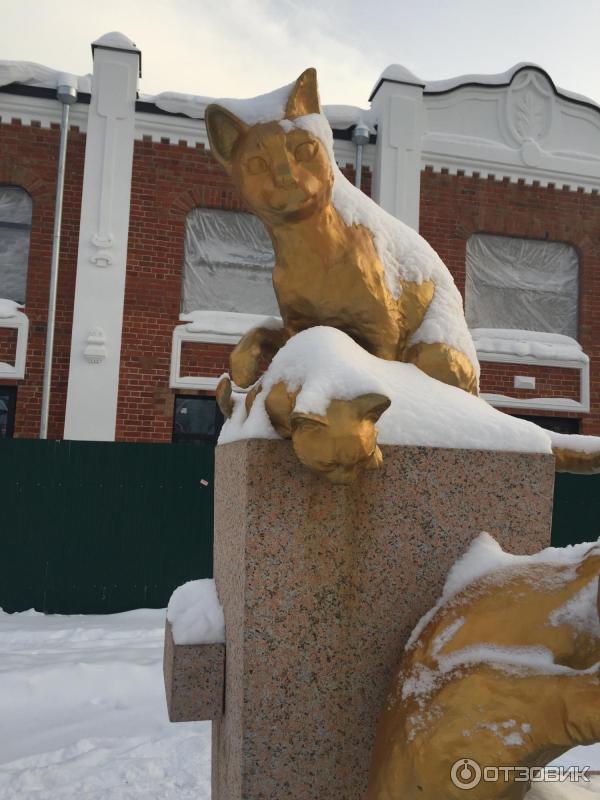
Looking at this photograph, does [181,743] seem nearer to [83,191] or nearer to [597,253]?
[83,191]

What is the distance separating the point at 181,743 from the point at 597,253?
8.67m

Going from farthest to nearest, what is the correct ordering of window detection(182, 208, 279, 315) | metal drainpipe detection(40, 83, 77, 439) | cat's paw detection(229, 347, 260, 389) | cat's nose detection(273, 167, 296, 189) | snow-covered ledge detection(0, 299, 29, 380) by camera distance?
window detection(182, 208, 279, 315)
snow-covered ledge detection(0, 299, 29, 380)
metal drainpipe detection(40, 83, 77, 439)
cat's paw detection(229, 347, 260, 389)
cat's nose detection(273, 167, 296, 189)

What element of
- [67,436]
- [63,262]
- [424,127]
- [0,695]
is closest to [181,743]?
[0,695]

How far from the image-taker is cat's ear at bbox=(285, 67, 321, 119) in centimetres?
173

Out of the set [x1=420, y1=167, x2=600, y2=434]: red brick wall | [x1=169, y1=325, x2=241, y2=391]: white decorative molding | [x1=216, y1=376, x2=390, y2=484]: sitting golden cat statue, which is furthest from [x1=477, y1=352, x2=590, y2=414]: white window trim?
[x1=216, y1=376, x2=390, y2=484]: sitting golden cat statue

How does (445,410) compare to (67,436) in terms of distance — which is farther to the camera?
(67,436)

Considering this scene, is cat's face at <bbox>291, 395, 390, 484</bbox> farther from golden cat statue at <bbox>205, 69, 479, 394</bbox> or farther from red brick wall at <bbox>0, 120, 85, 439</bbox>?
red brick wall at <bbox>0, 120, 85, 439</bbox>

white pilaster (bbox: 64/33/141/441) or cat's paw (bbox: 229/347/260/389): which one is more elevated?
white pilaster (bbox: 64/33/141/441)

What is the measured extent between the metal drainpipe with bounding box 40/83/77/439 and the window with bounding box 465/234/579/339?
17.9 ft

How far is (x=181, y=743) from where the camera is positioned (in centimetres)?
358

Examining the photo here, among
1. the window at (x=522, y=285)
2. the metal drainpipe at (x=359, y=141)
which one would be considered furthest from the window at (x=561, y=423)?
the metal drainpipe at (x=359, y=141)

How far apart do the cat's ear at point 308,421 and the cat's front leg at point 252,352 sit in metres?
0.74

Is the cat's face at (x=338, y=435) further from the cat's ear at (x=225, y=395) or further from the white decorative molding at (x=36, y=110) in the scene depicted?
the white decorative molding at (x=36, y=110)

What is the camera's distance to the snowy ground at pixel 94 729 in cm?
311
